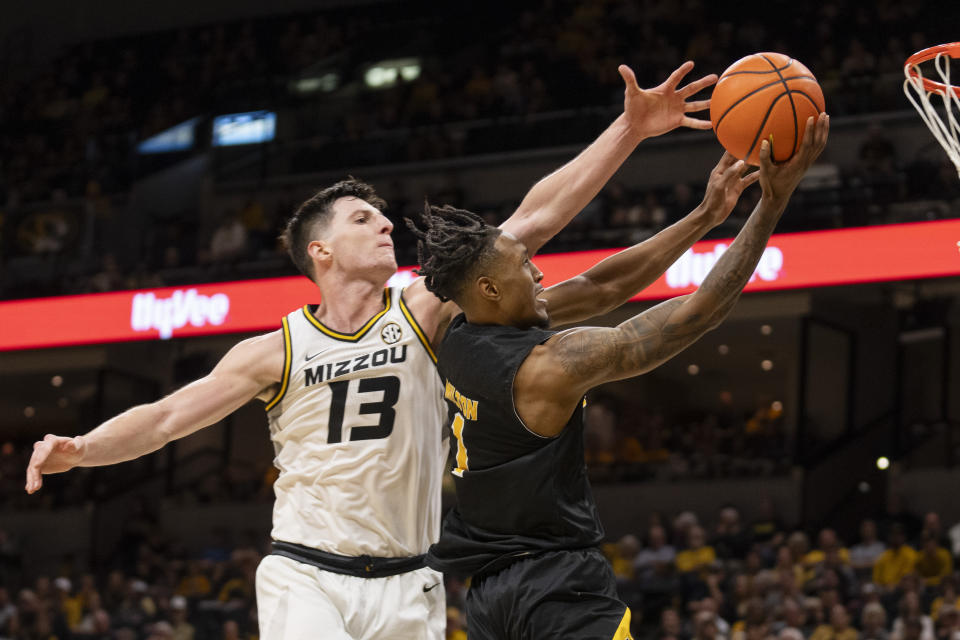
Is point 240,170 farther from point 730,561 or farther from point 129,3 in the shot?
point 730,561

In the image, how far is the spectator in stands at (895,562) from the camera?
10.8 m

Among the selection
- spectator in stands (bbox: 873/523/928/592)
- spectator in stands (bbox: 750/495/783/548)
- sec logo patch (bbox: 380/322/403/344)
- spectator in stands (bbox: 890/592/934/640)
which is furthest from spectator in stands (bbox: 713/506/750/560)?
sec logo patch (bbox: 380/322/403/344)

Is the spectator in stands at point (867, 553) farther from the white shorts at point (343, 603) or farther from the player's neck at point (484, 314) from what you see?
the player's neck at point (484, 314)

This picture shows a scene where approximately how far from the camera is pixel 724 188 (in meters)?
3.89

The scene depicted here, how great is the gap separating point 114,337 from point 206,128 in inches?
233

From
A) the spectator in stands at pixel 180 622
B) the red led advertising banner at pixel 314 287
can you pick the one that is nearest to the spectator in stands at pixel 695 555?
the red led advertising banner at pixel 314 287

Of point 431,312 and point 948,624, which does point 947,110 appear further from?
point 948,624

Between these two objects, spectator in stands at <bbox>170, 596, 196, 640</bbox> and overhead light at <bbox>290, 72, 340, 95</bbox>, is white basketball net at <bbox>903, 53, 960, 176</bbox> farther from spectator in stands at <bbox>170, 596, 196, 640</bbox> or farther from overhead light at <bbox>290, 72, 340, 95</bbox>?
overhead light at <bbox>290, 72, 340, 95</bbox>

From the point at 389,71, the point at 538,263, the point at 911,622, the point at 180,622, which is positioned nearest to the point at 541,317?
the point at 911,622

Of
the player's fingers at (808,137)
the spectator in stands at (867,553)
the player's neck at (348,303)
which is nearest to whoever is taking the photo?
the player's fingers at (808,137)

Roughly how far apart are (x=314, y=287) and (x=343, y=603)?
30.3 feet

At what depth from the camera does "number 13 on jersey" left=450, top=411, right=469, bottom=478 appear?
349cm

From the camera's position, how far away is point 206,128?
18.7 m

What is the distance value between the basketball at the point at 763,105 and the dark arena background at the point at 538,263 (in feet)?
21.1
